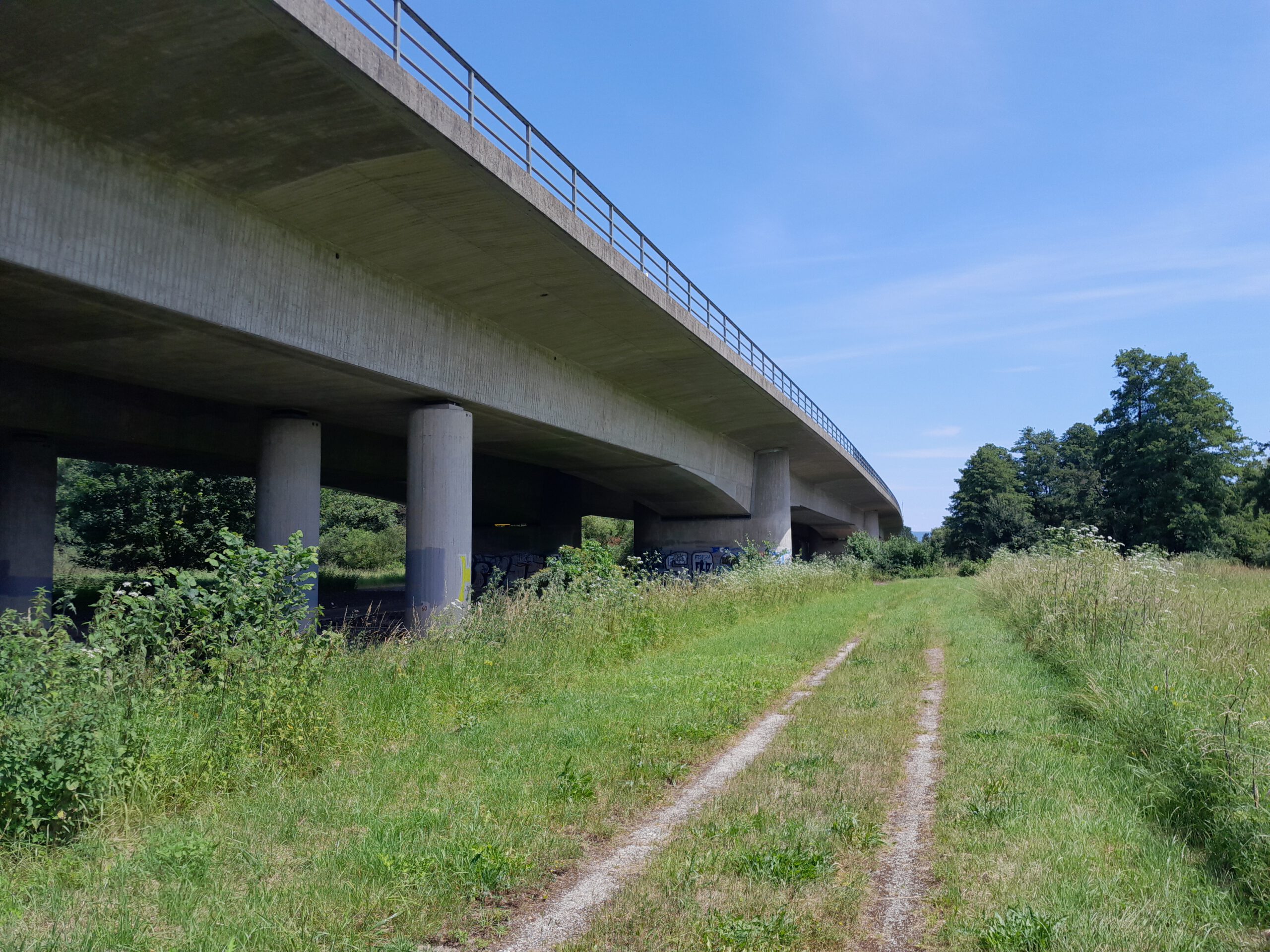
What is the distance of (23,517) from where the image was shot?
18531mm

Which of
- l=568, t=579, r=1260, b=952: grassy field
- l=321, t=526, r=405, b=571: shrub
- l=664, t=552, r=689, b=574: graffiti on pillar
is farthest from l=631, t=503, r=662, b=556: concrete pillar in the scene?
l=321, t=526, r=405, b=571: shrub

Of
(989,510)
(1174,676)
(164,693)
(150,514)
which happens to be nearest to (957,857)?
(1174,676)

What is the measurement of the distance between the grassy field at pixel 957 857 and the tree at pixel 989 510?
54.2 metres

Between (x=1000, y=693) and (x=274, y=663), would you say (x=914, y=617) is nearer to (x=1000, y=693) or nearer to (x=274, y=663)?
(x=1000, y=693)

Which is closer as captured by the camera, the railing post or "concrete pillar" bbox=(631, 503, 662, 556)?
the railing post

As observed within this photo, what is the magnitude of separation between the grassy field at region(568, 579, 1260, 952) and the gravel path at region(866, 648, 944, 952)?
6 centimetres

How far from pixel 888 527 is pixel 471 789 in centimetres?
9301

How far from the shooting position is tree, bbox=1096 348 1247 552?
47531 millimetres

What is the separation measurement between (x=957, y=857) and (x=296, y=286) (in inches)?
441

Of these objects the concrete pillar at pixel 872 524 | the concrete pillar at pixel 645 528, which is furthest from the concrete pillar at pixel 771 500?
the concrete pillar at pixel 872 524

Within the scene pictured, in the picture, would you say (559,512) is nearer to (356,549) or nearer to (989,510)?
(356,549)

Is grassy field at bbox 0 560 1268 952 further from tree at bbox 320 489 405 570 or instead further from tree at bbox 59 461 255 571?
tree at bbox 320 489 405 570

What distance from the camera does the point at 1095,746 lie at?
6.45 metres

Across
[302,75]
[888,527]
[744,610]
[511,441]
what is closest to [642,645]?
[744,610]
